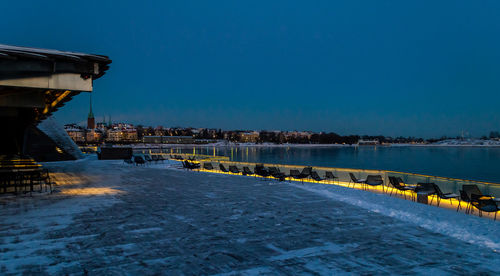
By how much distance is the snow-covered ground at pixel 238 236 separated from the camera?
3.84m

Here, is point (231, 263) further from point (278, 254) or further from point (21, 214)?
point (21, 214)

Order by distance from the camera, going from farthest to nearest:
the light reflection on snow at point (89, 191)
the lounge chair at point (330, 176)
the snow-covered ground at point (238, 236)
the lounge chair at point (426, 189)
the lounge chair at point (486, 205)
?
the lounge chair at point (330, 176)
the lounge chair at point (426, 189)
the light reflection on snow at point (89, 191)
the lounge chair at point (486, 205)
the snow-covered ground at point (238, 236)

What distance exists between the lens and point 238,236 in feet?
16.3

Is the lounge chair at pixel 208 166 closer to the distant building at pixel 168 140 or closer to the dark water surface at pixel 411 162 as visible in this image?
the dark water surface at pixel 411 162

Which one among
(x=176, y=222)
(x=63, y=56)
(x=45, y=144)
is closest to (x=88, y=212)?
(x=176, y=222)

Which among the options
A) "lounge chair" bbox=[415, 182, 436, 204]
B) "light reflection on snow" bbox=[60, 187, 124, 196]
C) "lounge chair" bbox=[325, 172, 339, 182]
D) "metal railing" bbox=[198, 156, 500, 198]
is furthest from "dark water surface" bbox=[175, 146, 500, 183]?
"light reflection on snow" bbox=[60, 187, 124, 196]

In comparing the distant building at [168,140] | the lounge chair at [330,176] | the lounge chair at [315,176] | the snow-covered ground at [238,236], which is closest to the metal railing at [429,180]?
the lounge chair at [330,176]

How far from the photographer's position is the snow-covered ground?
3.84 metres

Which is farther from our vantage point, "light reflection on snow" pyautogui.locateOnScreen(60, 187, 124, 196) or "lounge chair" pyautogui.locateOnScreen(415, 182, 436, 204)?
"lounge chair" pyautogui.locateOnScreen(415, 182, 436, 204)

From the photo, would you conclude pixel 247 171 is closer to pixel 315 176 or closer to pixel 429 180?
pixel 315 176

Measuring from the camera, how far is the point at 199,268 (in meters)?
3.74

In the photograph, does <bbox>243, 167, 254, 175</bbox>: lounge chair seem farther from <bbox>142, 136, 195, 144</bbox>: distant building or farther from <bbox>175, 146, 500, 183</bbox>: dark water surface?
<bbox>142, 136, 195, 144</bbox>: distant building

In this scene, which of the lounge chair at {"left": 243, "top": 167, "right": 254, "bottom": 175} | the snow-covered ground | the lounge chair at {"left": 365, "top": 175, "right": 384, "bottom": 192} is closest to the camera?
the snow-covered ground

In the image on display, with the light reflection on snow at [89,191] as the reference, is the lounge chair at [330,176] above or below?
above
